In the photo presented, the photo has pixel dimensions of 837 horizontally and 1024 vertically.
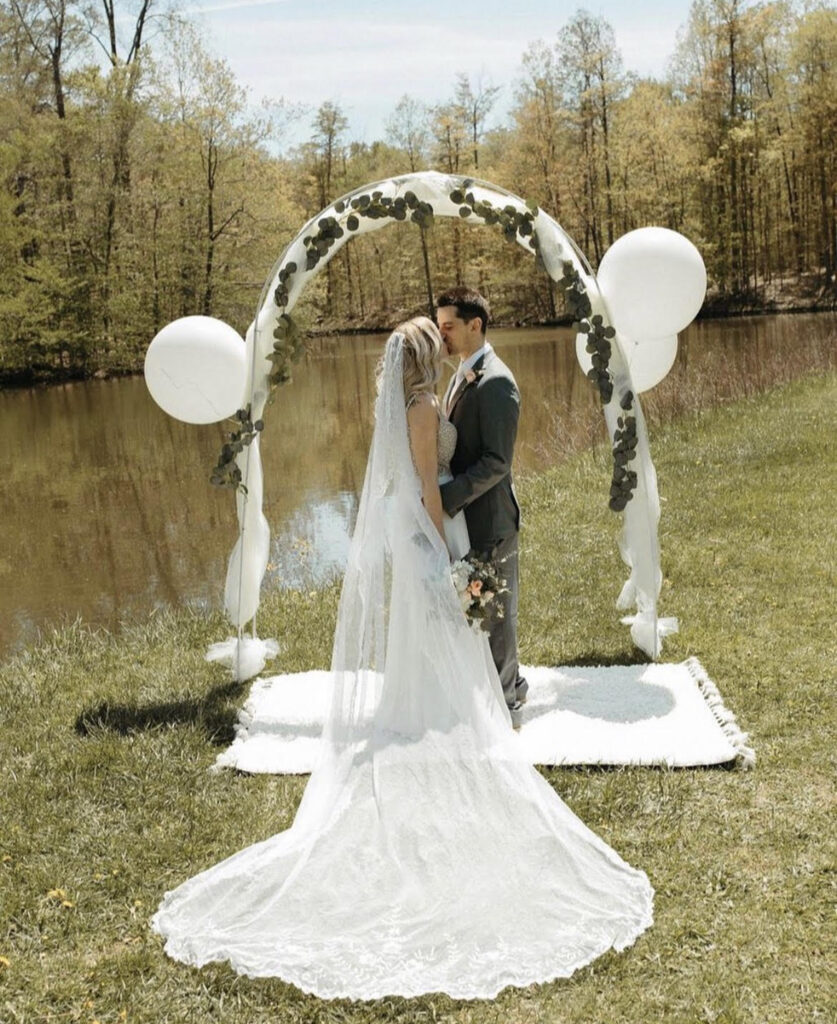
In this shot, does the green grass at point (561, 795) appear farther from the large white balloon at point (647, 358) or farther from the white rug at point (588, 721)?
the large white balloon at point (647, 358)

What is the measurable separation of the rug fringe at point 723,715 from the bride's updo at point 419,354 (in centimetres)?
218

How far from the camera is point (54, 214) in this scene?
30078 millimetres

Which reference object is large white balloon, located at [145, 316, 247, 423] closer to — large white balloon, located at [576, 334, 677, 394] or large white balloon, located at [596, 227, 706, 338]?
large white balloon, located at [576, 334, 677, 394]

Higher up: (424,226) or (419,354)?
(424,226)

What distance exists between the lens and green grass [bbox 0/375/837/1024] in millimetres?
3172

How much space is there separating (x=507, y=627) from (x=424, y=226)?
217 cm

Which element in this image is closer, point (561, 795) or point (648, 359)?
point (561, 795)

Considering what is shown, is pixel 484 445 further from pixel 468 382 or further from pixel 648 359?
pixel 648 359

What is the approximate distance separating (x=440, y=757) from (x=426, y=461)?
128cm

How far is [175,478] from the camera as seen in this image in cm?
1470

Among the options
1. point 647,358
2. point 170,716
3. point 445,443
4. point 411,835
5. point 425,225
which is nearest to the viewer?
point 411,835

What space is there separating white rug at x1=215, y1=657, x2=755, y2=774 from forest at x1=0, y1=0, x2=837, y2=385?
25.0m

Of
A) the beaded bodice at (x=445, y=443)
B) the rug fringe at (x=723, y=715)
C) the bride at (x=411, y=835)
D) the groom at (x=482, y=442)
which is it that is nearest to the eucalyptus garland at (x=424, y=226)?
the groom at (x=482, y=442)

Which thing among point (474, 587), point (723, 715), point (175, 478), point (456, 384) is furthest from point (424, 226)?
point (175, 478)
